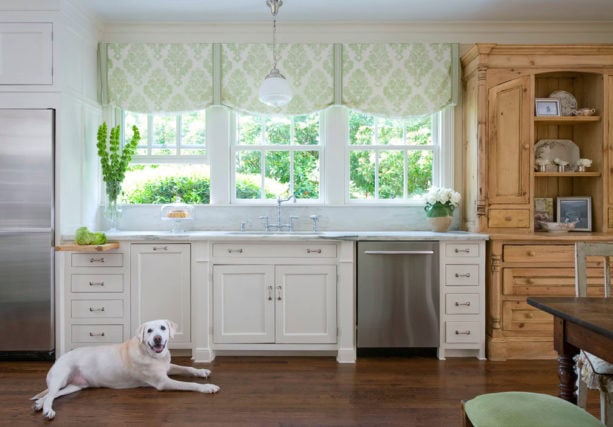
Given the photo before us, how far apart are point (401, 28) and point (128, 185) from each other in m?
2.78

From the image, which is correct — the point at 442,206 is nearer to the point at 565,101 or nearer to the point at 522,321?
the point at 522,321

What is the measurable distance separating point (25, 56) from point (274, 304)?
2597 mm

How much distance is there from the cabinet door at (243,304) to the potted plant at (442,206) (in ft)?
4.64

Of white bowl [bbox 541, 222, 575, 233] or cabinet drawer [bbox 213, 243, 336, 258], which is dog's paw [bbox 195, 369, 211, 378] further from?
white bowl [bbox 541, 222, 575, 233]

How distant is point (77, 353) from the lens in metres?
2.95

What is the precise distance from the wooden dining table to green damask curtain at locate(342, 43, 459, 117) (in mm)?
2521

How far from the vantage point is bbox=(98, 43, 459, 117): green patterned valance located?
4.13 m

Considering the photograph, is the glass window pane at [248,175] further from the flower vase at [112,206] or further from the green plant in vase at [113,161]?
the flower vase at [112,206]

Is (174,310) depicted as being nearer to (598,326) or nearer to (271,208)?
(271,208)

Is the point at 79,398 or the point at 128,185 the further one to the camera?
the point at 128,185

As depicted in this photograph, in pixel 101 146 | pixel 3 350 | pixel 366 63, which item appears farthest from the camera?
pixel 366 63

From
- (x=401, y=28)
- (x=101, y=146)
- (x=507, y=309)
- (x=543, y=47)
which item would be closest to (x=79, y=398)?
(x=101, y=146)

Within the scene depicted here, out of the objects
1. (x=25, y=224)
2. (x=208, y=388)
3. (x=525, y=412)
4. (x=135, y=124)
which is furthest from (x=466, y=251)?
(x=25, y=224)

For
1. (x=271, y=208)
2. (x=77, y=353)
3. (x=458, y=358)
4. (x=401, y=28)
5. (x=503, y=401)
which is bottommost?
(x=458, y=358)
